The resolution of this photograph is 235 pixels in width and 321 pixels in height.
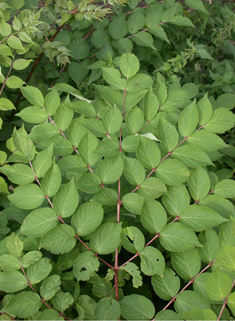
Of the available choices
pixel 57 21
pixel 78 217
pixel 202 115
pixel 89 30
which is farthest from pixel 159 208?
pixel 89 30

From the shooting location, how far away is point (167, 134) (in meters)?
0.88

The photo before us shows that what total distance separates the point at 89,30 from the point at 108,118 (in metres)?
1.38

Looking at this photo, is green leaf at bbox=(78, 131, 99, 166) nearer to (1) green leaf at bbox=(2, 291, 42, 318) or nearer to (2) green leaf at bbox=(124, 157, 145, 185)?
(2) green leaf at bbox=(124, 157, 145, 185)

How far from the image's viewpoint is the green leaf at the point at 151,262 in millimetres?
762

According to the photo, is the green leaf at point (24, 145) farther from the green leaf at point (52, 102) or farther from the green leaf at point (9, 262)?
the green leaf at point (9, 262)

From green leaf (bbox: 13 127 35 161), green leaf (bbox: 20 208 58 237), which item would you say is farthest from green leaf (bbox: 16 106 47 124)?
green leaf (bbox: 20 208 58 237)

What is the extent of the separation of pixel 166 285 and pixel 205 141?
44cm

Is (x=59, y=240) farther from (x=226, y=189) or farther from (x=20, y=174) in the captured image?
(x=226, y=189)

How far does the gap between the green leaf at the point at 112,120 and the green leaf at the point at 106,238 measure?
0.99 ft

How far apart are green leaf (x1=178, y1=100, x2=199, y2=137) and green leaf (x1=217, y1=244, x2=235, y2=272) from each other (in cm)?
36

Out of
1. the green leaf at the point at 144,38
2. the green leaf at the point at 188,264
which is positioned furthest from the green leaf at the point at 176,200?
the green leaf at the point at 144,38

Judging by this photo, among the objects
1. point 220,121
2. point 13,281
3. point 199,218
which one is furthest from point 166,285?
point 220,121

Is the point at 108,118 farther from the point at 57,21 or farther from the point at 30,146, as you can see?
the point at 57,21

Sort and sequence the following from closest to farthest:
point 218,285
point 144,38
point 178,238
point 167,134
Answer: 1. point 218,285
2. point 178,238
3. point 167,134
4. point 144,38
